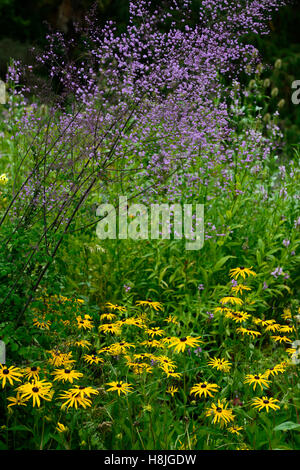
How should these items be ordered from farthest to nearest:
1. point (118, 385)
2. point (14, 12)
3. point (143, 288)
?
point (14, 12)
point (143, 288)
point (118, 385)

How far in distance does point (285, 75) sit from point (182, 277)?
15.1 feet

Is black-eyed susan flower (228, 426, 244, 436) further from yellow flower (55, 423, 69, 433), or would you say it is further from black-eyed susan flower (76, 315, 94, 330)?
black-eyed susan flower (76, 315, 94, 330)

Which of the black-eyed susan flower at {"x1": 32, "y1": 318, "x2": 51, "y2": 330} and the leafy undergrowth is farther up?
the black-eyed susan flower at {"x1": 32, "y1": 318, "x2": 51, "y2": 330}

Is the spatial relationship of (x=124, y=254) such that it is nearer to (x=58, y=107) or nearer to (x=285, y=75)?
(x=58, y=107)

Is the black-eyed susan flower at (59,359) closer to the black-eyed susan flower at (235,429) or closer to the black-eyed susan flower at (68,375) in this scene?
the black-eyed susan flower at (68,375)

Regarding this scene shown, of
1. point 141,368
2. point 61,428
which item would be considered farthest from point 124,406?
point 61,428

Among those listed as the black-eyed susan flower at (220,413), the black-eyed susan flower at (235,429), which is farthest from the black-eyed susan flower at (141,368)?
the black-eyed susan flower at (235,429)

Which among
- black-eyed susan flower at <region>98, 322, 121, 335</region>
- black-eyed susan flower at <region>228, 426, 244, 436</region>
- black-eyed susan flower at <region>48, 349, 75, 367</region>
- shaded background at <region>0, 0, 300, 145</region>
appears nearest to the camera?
black-eyed susan flower at <region>228, 426, 244, 436</region>

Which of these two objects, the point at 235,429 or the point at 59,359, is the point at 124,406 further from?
the point at 235,429

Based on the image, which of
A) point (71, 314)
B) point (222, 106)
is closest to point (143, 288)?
point (71, 314)

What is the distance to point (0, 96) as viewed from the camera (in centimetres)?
354

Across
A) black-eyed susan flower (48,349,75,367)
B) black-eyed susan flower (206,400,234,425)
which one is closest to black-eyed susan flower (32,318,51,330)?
black-eyed susan flower (48,349,75,367)

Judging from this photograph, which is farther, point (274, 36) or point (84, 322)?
point (274, 36)

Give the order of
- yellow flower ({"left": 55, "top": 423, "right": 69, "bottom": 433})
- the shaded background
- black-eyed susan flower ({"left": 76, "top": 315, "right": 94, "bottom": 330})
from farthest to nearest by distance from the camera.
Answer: the shaded background < black-eyed susan flower ({"left": 76, "top": 315, "right": 94, "bottom": 330}) < yellow flower ({"left": 55, "top": 423, "right": 69, "bottom": 433})
